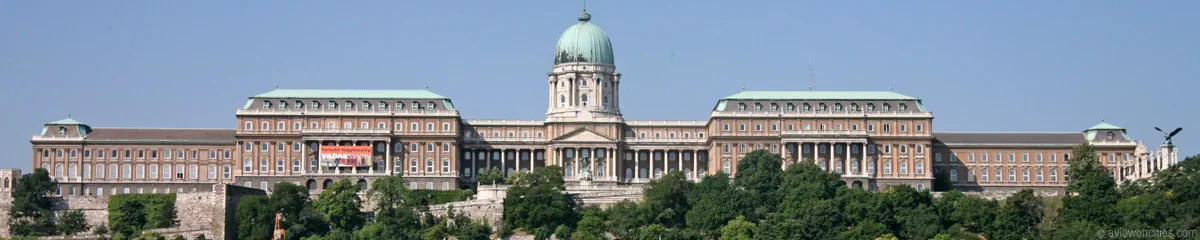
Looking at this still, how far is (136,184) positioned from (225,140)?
7835 mm

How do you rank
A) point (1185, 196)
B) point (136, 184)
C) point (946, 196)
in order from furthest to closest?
1. point (136, 184)
2. point (946, 196)
3. point (1185, 196)

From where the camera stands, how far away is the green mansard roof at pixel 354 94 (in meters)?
186

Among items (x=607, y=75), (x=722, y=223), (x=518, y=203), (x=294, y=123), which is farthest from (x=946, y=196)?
(x=294, y=123)

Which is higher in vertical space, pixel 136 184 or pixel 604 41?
pixel 604 41

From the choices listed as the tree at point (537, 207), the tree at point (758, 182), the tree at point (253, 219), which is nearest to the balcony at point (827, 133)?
the tree at point (758, 182)

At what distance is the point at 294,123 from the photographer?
18462 centimetres

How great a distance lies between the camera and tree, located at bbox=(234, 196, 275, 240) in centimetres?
15538

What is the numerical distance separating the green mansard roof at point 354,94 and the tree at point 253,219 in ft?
97.4

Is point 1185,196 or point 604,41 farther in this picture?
point 604,41

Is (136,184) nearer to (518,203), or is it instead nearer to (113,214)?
(113,214)

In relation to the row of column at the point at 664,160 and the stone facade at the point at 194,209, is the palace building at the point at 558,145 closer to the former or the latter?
the row of column at the point at 664,160

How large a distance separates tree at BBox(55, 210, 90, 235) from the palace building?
20.3 metres

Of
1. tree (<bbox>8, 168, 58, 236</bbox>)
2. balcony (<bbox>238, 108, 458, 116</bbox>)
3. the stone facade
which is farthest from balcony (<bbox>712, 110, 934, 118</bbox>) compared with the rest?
tree (<bbox>8, 168, 58, 236</bbox>)

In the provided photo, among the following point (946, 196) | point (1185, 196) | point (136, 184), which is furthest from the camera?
point (136, 184)
